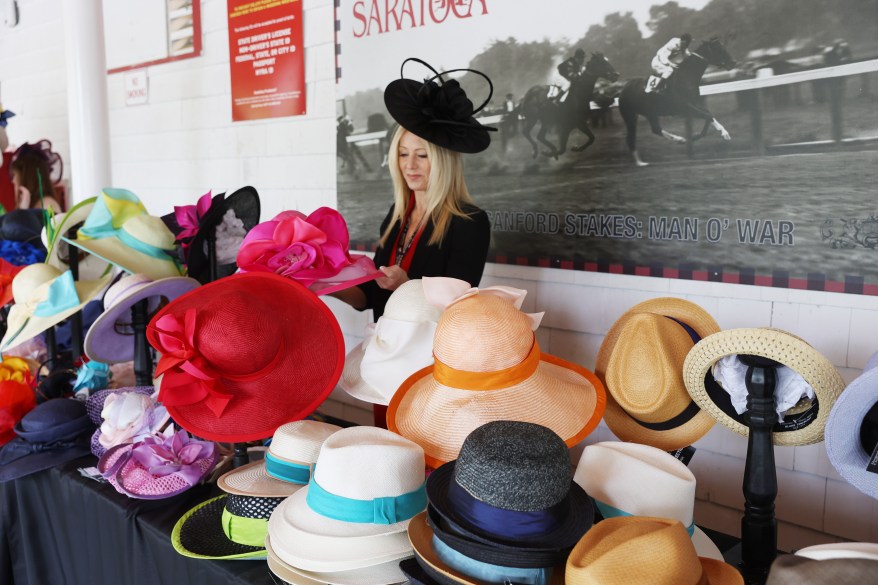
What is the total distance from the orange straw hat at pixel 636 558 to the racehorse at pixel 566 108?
1.58 m

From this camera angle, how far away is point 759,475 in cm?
139

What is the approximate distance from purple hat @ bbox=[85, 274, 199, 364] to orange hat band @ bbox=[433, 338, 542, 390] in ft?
3.39

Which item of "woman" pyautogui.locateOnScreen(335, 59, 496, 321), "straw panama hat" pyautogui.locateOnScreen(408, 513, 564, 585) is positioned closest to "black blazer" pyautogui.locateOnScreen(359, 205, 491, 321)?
"woman" pyautogui.locateOnScreen(335, 59, 496, 321)

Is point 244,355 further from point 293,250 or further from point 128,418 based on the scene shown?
point 128,418

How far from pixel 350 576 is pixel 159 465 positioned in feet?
2.55

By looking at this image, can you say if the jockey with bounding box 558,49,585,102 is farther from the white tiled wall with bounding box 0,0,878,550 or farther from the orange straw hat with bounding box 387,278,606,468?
the orange straw hat with bounding box 387,278,606,468

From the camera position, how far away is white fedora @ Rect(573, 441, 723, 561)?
124 cm

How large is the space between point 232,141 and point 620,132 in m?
2.38

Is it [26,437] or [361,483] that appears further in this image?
[26,437]

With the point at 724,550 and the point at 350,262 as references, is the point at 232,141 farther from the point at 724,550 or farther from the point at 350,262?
the point at 724,550

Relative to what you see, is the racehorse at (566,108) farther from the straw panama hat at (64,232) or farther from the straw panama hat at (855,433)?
the straw panama hat at (64,232)

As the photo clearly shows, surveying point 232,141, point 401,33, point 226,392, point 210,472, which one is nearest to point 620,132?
point 401,33

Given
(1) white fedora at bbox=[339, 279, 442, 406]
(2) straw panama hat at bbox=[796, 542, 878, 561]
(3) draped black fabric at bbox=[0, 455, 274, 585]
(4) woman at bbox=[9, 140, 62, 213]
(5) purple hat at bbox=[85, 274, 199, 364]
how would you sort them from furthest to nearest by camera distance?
(4) woman at bbox=[9, 140, 62, 213], (5) purple hat at bbox=[85, 274, 199, 364], (1) white fedora at bbox=[339, 279, 442, 406], (3) draped black fabric at bbox=[0, 455, 274, 585], (2) straw panama hat at bbox=[796, 542, 878, 561]

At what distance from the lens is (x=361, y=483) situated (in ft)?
4.23
